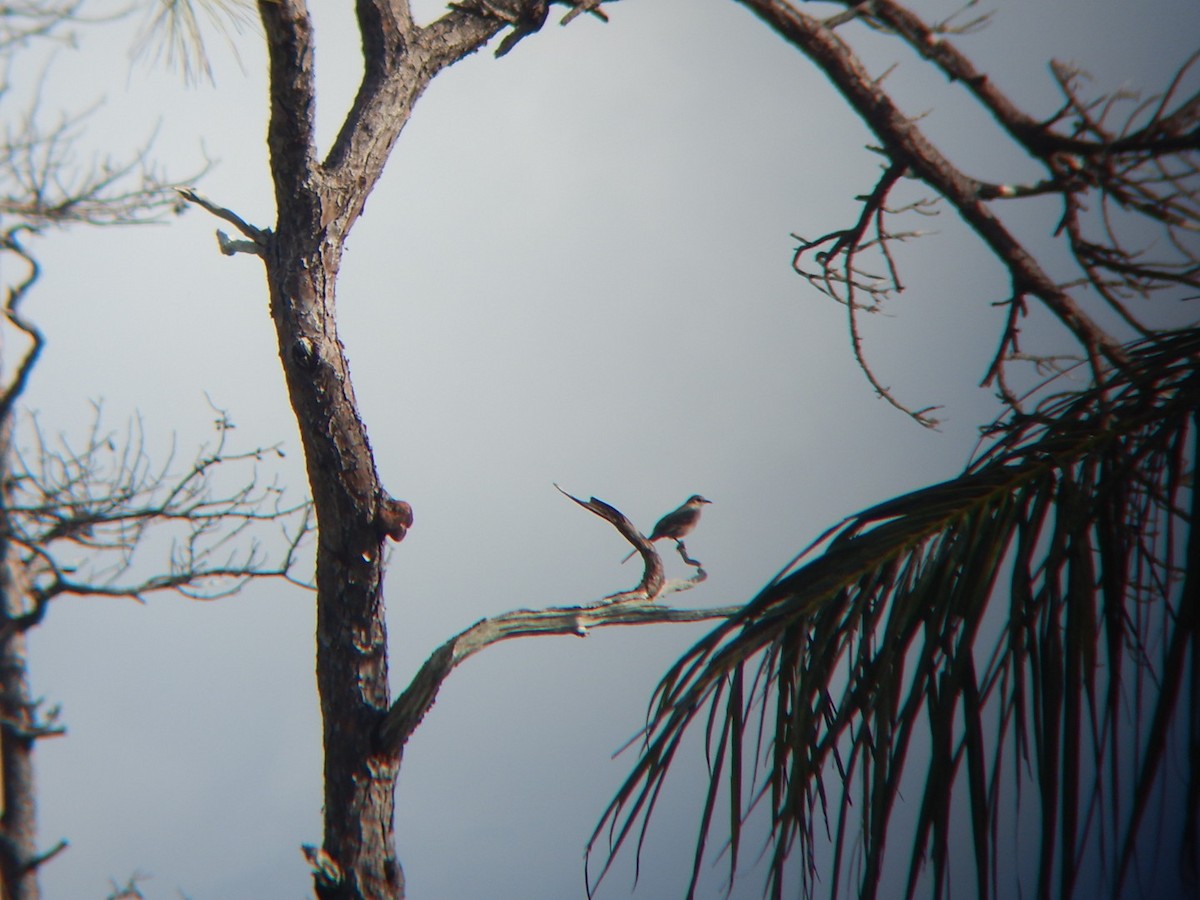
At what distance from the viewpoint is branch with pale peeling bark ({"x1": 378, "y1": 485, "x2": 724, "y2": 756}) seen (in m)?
1.67

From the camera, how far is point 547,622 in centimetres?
180

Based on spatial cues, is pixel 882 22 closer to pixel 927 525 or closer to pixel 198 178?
pixel 927 525

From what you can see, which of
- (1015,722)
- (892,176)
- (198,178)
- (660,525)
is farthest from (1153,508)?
(198,178)

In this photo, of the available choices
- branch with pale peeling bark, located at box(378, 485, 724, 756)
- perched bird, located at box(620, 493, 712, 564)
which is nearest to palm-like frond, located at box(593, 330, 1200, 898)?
branch with pale peeling bark, located at box(378, 485, 724, 756)

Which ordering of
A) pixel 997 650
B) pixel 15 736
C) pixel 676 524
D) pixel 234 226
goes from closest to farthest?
1. pixel 997 650
2. pixel 234 226
3. pixel 676 524
4. pixel 15 736

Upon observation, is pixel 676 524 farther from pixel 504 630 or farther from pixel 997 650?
pixel 997 650

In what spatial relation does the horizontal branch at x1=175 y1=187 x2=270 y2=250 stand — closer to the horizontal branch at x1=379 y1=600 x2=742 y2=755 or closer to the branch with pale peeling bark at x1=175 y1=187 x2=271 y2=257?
the branch with pale peeling bark at x1=175 y1=187 x2=271 y2=257

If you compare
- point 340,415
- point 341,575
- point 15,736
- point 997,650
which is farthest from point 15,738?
point 997,650

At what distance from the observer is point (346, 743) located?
5.48 feet

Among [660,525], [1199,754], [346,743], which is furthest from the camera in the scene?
[660,525]

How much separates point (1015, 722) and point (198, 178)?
340cm

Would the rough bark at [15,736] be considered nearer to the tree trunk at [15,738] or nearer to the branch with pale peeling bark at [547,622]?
the tree trunk at [15,738]

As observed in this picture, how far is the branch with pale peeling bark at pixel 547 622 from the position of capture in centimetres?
167

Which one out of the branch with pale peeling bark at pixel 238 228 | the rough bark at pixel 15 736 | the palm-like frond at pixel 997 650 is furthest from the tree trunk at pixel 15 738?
the palm-like frond at pixel 997 650
